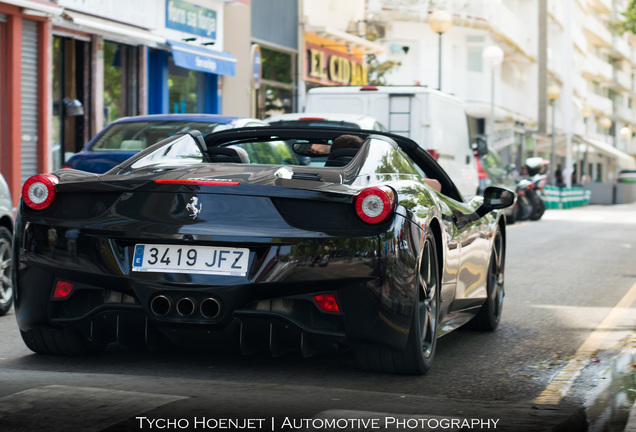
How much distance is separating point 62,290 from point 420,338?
1755 millimetres

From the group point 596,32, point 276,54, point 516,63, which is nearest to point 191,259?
point 276,54

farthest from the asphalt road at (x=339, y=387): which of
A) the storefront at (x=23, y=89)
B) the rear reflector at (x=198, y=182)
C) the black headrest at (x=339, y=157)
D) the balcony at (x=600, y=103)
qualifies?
the balcony at (x=600, y=103)

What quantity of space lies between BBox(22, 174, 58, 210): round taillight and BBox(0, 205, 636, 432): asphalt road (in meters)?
0.81

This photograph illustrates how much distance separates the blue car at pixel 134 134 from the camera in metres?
12.9

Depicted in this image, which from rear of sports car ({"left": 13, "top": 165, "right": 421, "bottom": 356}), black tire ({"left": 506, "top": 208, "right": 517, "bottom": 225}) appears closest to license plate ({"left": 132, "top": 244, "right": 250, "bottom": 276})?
rear of sports car ({"left": 13, "top": 165, "right": 421, "bottom": 356})

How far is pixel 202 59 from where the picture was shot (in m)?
25.2

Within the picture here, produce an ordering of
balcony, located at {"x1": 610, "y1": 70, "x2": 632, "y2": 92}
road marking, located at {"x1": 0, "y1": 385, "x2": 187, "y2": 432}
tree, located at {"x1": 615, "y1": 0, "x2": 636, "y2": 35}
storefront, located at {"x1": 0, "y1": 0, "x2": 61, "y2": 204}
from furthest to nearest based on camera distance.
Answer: balcony, located at {"x1": 610, "y1": 70, "x2": 632, "y2": 92}, tree, located at {"x1": 615, "y1": 0, "x2": 636, "y2": 35}, storefront, located at {"x1": 0, "y1": 0, "x2": 61, "y2": 204}, road marking, located at {"x1": 0, "y1": 385, "x2": 187, "y2": 432}

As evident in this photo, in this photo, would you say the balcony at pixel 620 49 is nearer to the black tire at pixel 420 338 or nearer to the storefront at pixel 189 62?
the storefront at pixel 189 62

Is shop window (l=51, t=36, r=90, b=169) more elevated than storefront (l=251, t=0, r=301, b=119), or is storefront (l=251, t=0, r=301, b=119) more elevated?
storefront (l=251, t=0, r=301, b=119)

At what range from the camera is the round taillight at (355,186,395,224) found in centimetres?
556

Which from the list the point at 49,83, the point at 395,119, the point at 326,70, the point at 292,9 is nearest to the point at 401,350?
the point at 395,119

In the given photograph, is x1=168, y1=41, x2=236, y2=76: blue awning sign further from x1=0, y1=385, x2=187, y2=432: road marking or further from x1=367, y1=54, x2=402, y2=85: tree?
x1=0, y1=385, x2=187, y2=432: road marking

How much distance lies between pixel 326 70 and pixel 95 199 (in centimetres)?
2944

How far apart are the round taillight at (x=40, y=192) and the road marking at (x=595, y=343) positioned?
249 cm
